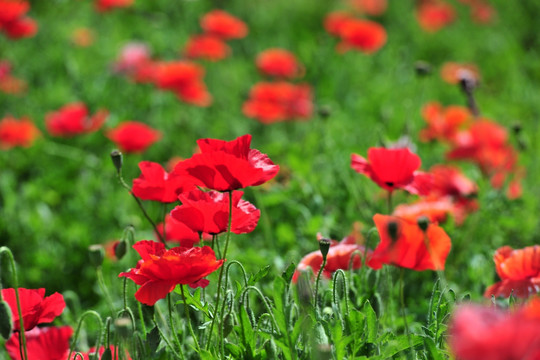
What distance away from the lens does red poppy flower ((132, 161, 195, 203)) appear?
5.09 ft

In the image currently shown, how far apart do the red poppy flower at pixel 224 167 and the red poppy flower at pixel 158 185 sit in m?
0.18

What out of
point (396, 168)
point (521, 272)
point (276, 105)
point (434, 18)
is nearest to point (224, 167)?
point (396, 168)

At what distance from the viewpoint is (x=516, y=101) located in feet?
14.9

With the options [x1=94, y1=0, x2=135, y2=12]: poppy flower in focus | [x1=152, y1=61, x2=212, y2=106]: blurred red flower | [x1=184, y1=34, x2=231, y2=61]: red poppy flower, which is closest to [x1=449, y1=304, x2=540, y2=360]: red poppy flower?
[x1=152, y1=61, x2=212, y2=106]: blurred red flower

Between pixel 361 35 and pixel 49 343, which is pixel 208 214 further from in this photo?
pixel 361 35

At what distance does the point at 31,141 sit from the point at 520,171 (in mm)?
2390

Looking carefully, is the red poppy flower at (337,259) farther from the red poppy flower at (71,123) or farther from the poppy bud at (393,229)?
the red poppy flower at (71,123)

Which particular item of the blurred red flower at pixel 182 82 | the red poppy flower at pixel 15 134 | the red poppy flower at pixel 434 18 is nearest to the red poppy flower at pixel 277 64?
the blurred red flower at pixel 182 82

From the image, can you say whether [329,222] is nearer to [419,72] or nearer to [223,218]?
[419,72]

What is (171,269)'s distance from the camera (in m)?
1.27

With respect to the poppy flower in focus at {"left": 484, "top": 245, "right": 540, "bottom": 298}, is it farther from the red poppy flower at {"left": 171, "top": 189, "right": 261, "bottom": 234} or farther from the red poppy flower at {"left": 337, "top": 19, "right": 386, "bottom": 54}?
the red poppy flower at {"left": 337, "top": 19, "right": 386, "bottom": 54}

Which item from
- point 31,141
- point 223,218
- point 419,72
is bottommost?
point 31,141

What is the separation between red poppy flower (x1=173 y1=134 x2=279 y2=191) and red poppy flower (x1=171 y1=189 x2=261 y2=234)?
0.05 metres

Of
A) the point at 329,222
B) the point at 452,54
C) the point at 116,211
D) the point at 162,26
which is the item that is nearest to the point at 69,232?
the point at 116,211
